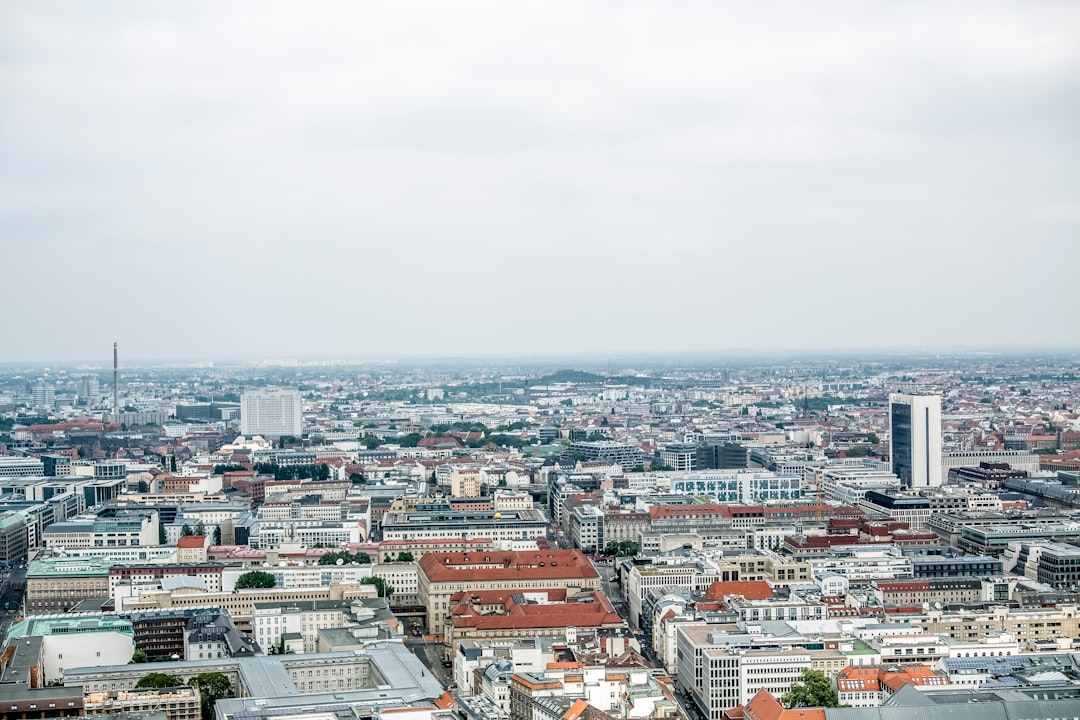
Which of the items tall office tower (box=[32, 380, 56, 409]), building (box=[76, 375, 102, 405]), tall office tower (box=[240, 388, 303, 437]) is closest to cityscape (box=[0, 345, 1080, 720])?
tall office tower (box=[240, 388, 303, 437])

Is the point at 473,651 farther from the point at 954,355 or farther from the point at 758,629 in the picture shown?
the point at 954,355

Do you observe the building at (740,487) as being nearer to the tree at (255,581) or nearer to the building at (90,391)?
the tree at (255,581)

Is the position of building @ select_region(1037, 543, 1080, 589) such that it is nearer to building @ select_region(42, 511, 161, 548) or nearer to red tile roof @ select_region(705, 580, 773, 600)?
red tile roof @ select_region(705, 580, 773, 600)

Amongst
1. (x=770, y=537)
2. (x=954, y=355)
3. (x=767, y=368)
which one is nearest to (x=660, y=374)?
(x=767, y=368)

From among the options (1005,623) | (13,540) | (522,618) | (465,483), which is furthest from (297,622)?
(465,483)

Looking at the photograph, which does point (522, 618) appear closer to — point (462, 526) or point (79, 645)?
point (79, 645)
